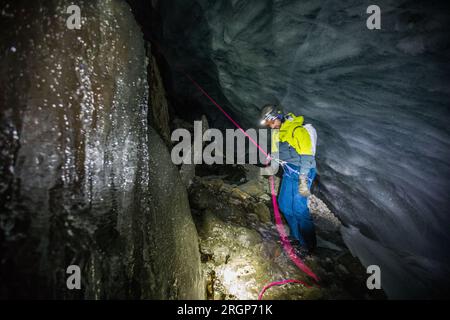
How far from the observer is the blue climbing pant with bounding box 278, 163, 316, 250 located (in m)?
4.10

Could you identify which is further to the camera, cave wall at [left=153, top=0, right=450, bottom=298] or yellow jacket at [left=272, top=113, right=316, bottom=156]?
yellow jacket at [left=272, top=113, right=316, bottom=156]

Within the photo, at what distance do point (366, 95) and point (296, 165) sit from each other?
183 cm

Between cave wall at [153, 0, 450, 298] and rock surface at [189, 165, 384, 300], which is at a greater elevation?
cave wall at [153, 0, 450, 298]

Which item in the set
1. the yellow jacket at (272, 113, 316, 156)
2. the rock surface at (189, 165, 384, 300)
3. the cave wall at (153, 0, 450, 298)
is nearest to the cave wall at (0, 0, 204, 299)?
the rock surface at (189, 165, 384, 300)

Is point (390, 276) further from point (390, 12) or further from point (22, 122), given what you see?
point (22, 122)

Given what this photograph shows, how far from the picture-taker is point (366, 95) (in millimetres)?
3744

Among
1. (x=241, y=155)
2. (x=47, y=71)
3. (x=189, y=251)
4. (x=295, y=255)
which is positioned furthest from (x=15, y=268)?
(x=241, y=155)

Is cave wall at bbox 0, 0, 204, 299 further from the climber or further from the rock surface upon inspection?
the climber

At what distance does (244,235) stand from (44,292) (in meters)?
3.32

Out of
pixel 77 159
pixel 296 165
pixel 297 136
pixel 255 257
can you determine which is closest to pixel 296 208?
pixel 296 165

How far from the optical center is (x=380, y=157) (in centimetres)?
423

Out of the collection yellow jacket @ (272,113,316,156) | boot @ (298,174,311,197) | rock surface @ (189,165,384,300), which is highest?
yellow jacket @ (272,113,316,156)

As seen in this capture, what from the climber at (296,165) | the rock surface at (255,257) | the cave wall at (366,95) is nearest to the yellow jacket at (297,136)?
the climber at (296,165)

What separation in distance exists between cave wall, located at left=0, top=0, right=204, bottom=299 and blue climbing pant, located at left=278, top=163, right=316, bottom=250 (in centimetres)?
292
